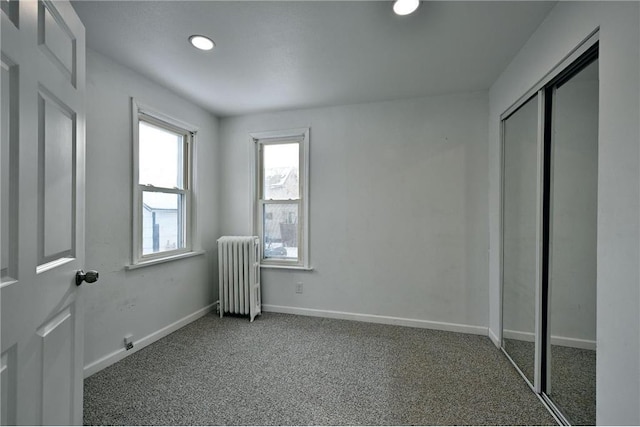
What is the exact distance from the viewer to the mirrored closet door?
143 cm

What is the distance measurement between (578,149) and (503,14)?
0.91m

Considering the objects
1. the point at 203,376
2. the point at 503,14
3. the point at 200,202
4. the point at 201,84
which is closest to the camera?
the point at 503,14

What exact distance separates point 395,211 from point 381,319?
1180mm

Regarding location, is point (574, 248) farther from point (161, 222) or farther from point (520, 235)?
point (161, 222)

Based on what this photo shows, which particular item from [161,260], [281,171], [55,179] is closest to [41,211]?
[55,179]

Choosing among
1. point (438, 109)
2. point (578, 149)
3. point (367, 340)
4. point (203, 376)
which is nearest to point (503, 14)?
point (578, 149)

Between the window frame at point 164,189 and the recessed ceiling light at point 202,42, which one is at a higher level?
the recessed ceiling light at point 202,42

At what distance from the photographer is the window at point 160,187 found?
98.6 inches

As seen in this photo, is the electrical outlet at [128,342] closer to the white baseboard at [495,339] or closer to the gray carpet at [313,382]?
→ the gray carpet at [313,382]

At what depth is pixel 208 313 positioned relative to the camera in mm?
3363

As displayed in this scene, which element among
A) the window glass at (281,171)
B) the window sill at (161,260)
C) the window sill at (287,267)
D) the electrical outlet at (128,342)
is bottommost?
the electrical outlet at (128,342)

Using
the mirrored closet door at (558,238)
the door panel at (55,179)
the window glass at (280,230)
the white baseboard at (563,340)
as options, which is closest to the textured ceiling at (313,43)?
the mirrored closet door at (558,238)

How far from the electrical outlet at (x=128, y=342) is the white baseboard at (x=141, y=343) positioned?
0.09 feet

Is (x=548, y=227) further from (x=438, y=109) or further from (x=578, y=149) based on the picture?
(x=438, y=109)
